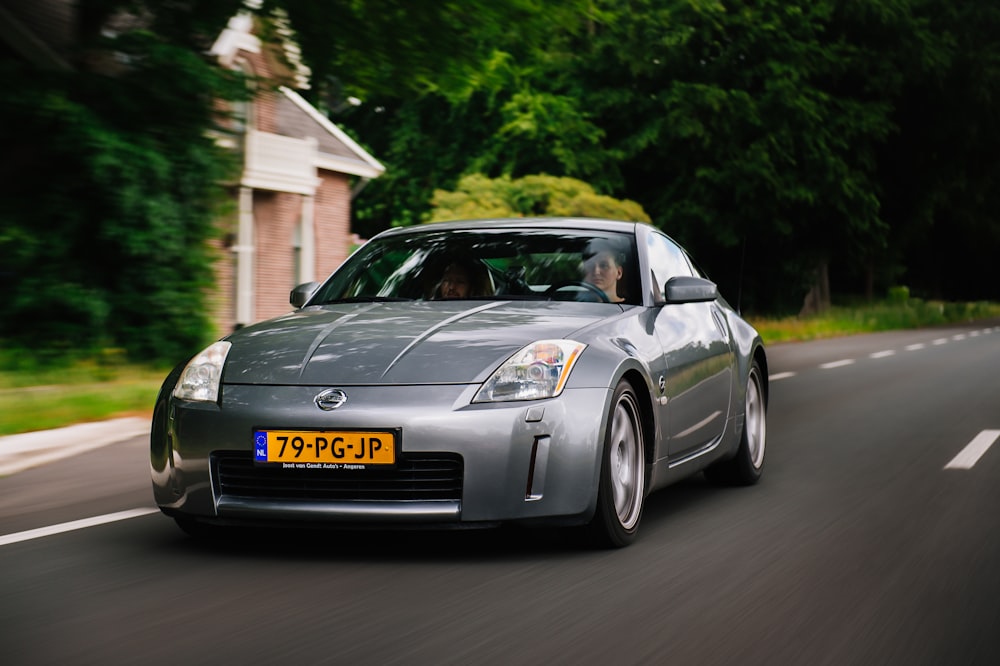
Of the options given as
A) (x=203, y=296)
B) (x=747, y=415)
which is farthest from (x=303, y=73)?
(x=747, y=415)

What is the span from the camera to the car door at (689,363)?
21.5 feet

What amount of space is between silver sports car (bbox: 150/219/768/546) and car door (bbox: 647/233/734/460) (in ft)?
0.08

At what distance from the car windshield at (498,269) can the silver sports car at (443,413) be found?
0.02m

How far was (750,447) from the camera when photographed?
26.0 feet

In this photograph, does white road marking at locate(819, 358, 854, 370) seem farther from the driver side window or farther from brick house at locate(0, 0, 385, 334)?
the driver side window

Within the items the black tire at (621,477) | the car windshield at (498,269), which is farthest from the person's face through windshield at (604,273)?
the black tire at (621,477)

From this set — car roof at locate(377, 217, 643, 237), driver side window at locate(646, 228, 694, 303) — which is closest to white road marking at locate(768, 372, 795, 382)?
driver side window at locate(646, 228, 694, 303)

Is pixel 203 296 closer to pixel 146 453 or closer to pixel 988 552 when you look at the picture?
pixel 146 453

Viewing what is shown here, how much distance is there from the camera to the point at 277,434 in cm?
540

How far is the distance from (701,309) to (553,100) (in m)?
33.4

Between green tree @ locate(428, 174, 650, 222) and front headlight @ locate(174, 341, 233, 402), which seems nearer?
front headlight @ locate(174, 341, 233, 402)

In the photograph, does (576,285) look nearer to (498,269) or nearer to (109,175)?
(498,269)

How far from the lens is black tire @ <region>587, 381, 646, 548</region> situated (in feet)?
18.6

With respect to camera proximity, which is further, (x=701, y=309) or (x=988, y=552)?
(x=701, y=309)
